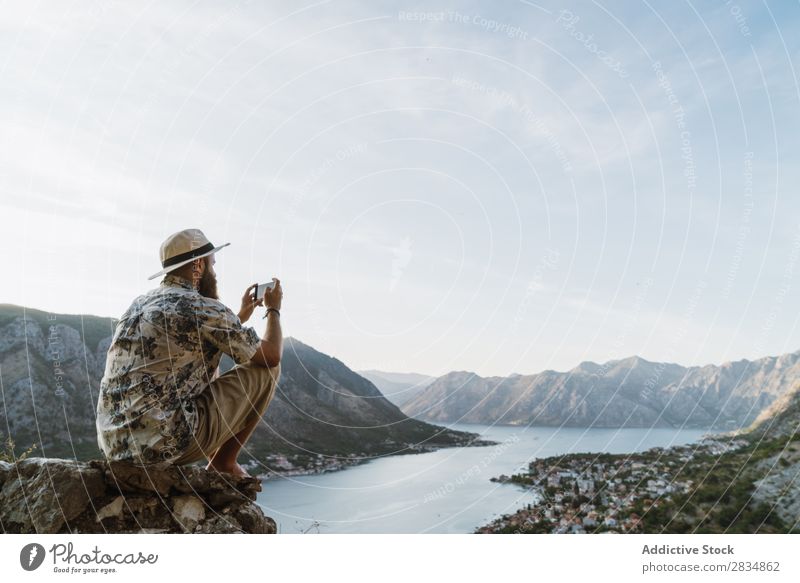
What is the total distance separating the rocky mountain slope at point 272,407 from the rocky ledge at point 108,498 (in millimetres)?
39723

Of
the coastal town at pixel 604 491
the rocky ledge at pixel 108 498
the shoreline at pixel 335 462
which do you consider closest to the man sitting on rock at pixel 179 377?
the rocky ledge at pixel 108 498

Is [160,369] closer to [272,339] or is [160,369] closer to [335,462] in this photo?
[272,339]

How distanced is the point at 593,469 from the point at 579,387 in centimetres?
3406

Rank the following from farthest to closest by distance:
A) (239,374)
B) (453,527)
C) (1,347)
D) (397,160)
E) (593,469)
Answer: (1,347) < (593,469) < (453,527) < (397,160) < (239,374)

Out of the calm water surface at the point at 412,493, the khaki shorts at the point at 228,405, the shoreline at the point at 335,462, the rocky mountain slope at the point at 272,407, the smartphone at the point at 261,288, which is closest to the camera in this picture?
the khaki shorts at the point at 228,405

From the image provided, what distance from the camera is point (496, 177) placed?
1443 centimetres

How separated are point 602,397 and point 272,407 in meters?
44.1

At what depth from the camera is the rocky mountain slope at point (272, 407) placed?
159ft

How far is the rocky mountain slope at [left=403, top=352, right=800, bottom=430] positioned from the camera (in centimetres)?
6038

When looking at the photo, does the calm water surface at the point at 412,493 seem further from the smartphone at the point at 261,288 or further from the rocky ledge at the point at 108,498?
the rocky ledge at the point at 108,498
